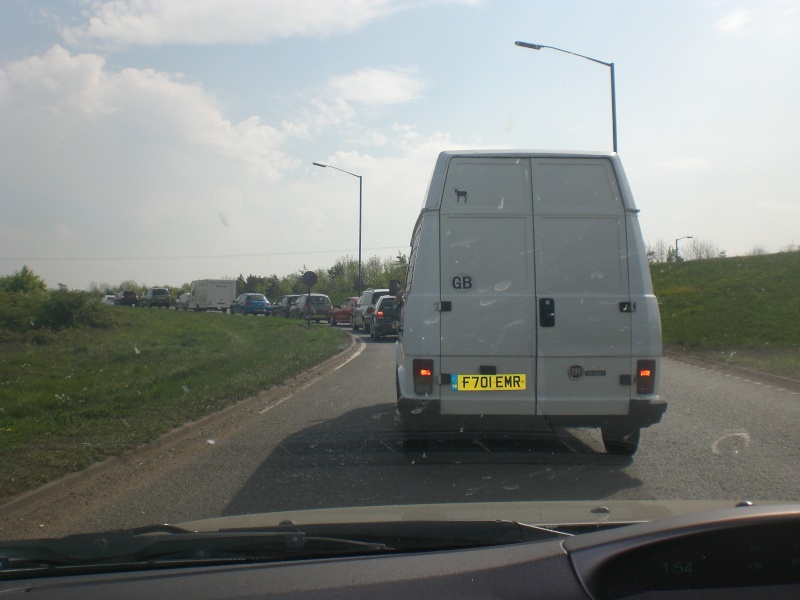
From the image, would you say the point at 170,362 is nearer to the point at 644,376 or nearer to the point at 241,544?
the point at 644,376

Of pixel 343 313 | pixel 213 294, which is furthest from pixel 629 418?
pixel 213 294

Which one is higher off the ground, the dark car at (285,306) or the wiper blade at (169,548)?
the dark car at (285,306)

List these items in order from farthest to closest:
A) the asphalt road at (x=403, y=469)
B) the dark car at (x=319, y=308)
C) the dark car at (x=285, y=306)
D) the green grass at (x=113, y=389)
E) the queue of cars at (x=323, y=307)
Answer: the dark car at (x=285, y=306) < the dark car at (x=319, y=308) < the queue of cars at (x=323, y=307) < the green grass at (x=113, y=389) < the asphalt road at (x=403, y=469)

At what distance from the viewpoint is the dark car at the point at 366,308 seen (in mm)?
29188

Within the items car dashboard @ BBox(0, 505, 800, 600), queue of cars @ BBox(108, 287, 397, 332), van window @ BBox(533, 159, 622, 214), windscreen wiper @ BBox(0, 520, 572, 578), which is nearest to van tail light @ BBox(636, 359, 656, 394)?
van window @ BBox(533, 159, 622, 214)

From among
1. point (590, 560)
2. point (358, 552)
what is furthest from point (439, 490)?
point (590, 560)

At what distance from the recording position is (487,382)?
250 inches

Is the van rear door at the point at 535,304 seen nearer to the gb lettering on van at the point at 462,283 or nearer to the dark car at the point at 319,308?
the gb lettering on van at the point at 462,283

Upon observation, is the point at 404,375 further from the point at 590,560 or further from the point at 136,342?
the point at 136,342

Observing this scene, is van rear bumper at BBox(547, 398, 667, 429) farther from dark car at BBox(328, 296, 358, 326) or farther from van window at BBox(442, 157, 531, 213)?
dark car at BBox(328, 296, 358, 326)

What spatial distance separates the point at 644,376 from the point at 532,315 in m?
1.09

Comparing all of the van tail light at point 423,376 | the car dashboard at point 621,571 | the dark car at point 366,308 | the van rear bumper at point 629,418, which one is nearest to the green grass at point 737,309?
the van rear bumper at point 629,418

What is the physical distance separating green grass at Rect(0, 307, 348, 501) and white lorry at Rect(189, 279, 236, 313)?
32.3 meters

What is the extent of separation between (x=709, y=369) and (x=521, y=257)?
1148 centimetres
